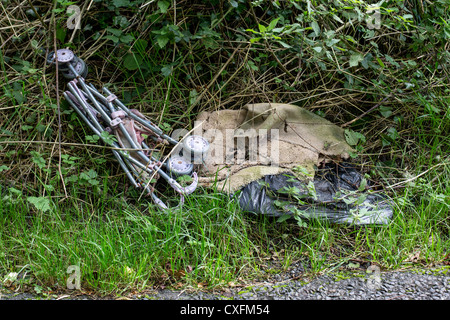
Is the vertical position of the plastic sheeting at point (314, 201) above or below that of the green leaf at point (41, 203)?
below

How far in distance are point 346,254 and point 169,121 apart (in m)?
1.63

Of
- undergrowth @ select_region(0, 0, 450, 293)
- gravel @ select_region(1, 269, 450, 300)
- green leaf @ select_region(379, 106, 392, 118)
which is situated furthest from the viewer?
green leaf @ select_region(379, 106, 392, 118)

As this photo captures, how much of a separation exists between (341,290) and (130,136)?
1.73 meters

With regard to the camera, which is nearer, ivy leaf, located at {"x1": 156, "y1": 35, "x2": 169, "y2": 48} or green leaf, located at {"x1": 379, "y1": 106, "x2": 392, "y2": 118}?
ivy leaf, located at {"x1": 156, "y1": 35, "x2": 169, "y2": 48}

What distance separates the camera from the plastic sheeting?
3.05m

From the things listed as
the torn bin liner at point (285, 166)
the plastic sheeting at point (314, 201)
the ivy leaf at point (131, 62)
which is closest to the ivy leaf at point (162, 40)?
the ivy leaf at point (131, 62)

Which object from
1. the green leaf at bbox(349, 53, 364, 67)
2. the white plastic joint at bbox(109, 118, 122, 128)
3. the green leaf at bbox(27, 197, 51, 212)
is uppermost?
the green leaf at bbox(349, 53, 364, 67)

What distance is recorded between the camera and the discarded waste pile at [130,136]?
3246 millimetres

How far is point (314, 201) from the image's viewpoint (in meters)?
3.20

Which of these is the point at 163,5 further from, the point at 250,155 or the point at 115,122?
the point at 250,155

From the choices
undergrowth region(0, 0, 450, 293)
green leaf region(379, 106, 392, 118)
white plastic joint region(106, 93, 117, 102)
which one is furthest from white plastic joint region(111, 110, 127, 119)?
green leaf region(379, 106, 392, 118)

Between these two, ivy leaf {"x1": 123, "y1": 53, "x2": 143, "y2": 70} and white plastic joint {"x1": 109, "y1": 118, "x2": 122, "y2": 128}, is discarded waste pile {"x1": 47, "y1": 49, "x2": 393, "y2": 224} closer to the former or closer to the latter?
white plastic joint {"x1": 109, "y1": 118, "x2": 122, "y2": 128}

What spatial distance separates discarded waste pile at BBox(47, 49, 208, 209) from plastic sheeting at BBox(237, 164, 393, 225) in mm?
434

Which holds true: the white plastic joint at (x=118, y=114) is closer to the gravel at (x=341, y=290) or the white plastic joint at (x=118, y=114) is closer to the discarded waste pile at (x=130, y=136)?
the discarded waste pile at (x=130, y=136)
